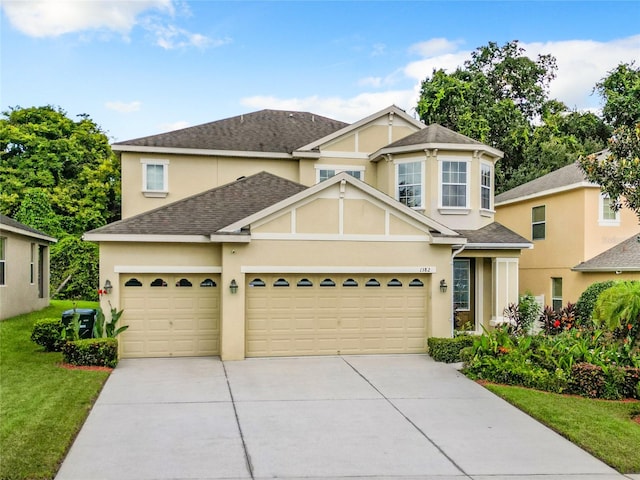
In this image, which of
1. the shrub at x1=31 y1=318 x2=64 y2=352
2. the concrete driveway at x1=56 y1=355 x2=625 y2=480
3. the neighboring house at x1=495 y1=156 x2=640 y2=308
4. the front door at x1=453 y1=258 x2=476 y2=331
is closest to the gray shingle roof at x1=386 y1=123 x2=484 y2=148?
the front door at x1=453 y1=258 x2=476 y2=331

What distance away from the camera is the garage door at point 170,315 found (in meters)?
15.9

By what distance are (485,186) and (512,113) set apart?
62.6 feet

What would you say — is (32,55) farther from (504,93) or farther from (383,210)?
(504,93)

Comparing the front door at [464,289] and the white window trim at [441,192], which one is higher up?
the white window trim at [441,192]

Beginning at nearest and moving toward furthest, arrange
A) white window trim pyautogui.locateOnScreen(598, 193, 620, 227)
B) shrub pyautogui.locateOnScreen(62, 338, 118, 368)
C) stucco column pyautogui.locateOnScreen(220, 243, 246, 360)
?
shrub pyautogui.locateOnScreen(62, 338, 118, 368) < stucco column pyautogui.locateOnScreen(220, 243, 246, 360) < white window trim pyautogui.locateOnScreen(598, 193, 620, 227)

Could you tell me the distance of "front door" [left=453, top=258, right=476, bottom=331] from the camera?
20750mm

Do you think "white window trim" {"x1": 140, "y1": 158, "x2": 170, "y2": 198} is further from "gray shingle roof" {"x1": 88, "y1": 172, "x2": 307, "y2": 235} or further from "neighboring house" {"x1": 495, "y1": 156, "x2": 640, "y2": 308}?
"neighboring house" {"x1": 495, "y1": 156, "x2": 640, "y2": 308}

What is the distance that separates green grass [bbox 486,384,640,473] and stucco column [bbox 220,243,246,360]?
6.18 metres

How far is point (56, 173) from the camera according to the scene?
123ft

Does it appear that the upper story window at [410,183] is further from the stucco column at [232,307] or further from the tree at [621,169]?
the tree at [621,169]

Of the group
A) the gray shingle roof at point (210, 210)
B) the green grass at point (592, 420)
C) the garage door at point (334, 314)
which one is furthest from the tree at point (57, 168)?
the green grass at point (592, 420)

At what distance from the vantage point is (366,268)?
641 inches

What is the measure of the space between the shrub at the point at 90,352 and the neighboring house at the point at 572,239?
15.8 metres

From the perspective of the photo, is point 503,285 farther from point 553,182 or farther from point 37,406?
point 37,406
